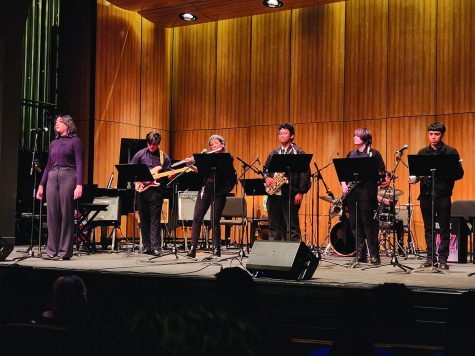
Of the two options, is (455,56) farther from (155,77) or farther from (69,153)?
(69,153)

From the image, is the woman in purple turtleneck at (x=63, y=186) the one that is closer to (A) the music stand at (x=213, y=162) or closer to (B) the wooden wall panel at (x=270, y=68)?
(A) the music stand at (x=213, y=162)

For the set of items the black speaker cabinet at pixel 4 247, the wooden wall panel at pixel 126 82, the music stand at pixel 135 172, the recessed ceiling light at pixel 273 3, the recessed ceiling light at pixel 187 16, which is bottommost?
the black speaker cabinet at pixel 4 247

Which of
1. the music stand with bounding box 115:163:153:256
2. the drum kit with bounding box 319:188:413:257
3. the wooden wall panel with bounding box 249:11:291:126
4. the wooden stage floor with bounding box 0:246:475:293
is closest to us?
the wooden stage floor with bounding box 0:246:475:293

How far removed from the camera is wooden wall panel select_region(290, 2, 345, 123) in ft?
40.4

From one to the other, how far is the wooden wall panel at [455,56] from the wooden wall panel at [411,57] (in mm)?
143

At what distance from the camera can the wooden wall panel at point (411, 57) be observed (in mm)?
11398

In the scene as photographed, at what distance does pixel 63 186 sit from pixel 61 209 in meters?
0.28

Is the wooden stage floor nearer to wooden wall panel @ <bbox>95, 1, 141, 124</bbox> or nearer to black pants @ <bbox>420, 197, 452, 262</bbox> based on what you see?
black pants @ <bbox>420, 197, 452, 262</bbox>

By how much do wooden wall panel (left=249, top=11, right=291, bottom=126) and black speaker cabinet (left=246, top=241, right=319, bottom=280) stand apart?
7223 mm

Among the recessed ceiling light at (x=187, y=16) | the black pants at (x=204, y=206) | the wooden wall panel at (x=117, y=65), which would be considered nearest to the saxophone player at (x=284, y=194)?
the black pants at (x=204, y=206)

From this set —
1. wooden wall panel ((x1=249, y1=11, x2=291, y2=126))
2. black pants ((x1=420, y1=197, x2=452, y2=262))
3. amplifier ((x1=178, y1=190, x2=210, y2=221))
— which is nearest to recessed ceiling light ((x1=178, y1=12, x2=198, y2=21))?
wooden wall panel ((x1=249, y1=11, x2=291, y2=126))

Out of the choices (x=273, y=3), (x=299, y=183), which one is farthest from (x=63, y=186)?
(x=273, y=3)

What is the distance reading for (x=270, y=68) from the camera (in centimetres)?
1299

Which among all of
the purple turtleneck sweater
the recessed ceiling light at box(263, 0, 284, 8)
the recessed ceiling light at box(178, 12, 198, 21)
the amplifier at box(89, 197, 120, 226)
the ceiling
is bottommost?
the amplifier at box(89, 197, 120, 226)
